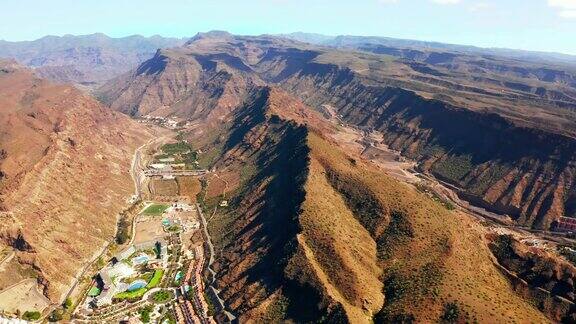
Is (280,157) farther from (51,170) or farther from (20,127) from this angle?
(20,127)

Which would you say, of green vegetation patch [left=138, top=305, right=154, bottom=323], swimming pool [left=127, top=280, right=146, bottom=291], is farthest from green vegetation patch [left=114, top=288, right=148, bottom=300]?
green vegetation patch [left=138, top=305, right=154, bottom=323]

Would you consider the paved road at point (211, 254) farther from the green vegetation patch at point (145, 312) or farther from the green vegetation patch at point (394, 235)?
the green vegetation patch at point (394, 235)

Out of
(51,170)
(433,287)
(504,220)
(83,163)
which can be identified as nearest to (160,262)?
(51,170)

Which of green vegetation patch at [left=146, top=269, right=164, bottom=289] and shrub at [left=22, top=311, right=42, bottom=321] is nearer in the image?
shrub at [left=22, top=311, right=42, bottom=321]

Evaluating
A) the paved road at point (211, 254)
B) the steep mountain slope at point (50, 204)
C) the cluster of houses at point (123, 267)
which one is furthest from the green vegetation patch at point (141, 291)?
the steep mountain slope at point (50, 204)

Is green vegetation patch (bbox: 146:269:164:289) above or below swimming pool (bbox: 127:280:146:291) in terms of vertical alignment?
below

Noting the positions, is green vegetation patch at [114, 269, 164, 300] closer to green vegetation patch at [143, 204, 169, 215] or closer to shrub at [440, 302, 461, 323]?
green vegetation patch at [143, 204, 169, 215]
